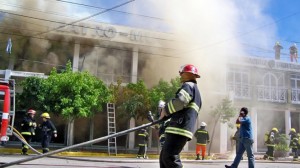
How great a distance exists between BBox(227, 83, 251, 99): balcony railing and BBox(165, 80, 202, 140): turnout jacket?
1644 cm

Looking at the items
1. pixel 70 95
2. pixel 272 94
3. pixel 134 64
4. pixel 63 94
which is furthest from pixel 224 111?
pixel 63 94

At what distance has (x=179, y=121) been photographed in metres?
3.82

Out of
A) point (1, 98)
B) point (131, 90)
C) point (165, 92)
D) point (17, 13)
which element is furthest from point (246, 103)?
point (1, 98)

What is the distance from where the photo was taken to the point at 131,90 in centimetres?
1546

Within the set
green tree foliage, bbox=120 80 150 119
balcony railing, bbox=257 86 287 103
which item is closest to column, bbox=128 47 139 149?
green tree foliage, bbox=120 80 150 119

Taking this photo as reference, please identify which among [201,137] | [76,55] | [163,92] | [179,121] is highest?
[76,55]

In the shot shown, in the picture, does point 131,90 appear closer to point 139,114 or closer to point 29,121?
point 139,114

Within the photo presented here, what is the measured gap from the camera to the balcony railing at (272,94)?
20.9 metres

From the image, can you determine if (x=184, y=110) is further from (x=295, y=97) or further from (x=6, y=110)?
(x=295, y=97)

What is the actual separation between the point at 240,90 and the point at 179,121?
56.5 feet

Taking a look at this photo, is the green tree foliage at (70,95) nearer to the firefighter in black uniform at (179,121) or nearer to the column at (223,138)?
the column at (223,138)

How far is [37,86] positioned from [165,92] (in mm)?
5569

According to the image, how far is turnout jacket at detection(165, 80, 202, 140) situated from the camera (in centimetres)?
371

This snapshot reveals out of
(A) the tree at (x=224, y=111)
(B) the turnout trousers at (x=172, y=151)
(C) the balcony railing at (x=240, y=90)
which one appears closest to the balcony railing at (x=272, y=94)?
(C) the balcony railing at (x=240, y=90)
